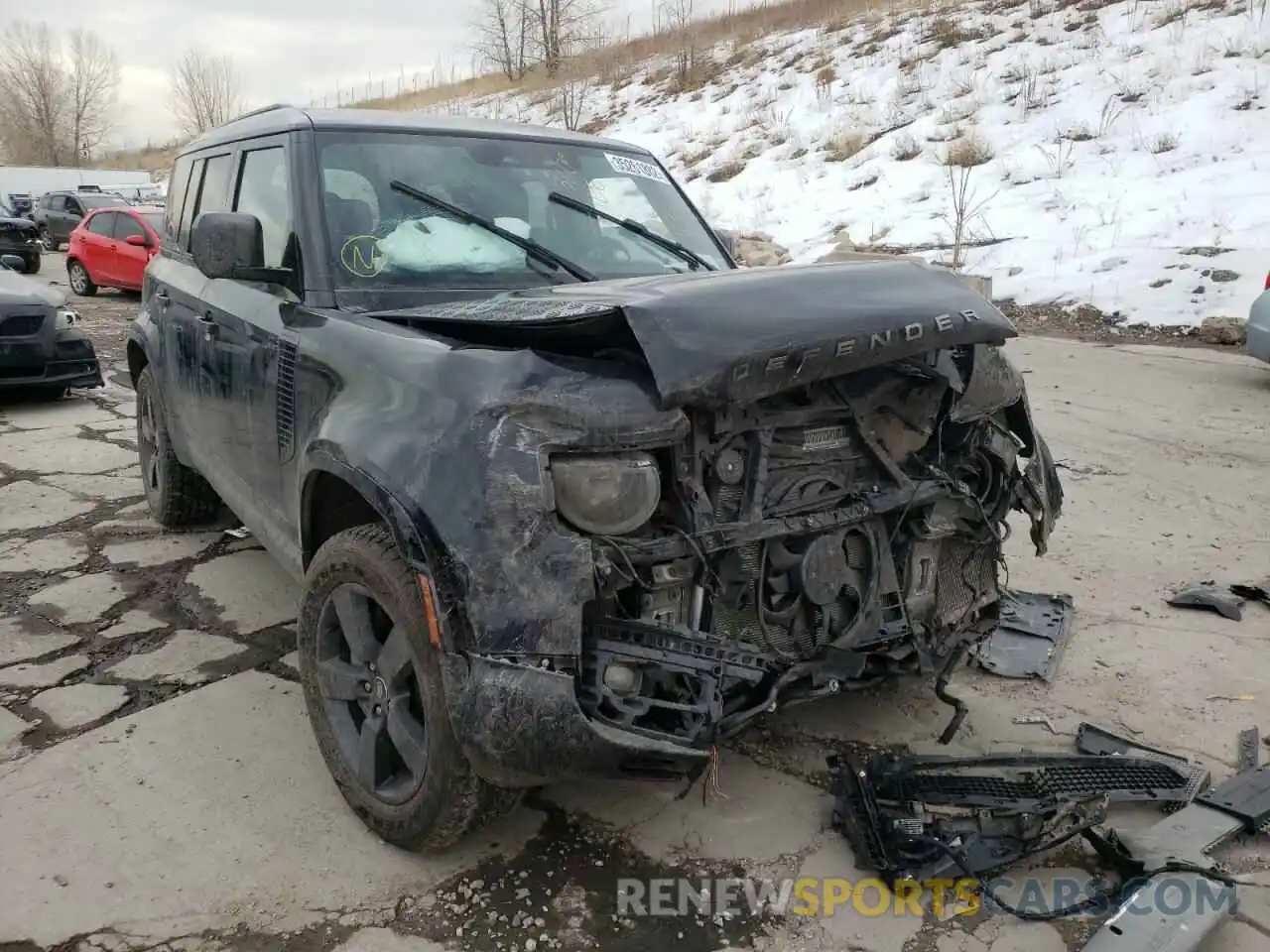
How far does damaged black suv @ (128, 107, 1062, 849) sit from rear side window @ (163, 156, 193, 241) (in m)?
1.52

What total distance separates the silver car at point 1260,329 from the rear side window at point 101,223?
15759mm

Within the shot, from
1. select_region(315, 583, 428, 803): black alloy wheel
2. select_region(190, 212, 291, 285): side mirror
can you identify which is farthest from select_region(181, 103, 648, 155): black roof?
select_region(315, 583, 428, 803): black alloy wheel

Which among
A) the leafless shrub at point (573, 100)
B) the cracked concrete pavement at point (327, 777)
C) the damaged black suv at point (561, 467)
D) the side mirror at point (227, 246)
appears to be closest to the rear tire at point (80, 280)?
the leafless shrub at point (573, 100)

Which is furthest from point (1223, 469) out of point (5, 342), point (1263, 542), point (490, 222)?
point (5, 342)

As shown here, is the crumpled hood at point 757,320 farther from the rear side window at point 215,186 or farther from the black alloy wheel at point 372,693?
the rear side window at point 215,186

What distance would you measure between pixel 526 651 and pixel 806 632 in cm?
87

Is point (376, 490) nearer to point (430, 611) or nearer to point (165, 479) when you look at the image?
point (430, 611)

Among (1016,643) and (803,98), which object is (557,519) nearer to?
(1016,643)

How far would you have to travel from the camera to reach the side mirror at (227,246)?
297 centimetres

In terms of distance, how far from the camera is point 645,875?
8.05 ft

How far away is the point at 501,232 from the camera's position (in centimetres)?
326

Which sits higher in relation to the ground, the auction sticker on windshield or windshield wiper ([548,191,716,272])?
the auction sticker on windshield

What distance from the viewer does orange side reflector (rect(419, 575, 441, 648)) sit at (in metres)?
2.12

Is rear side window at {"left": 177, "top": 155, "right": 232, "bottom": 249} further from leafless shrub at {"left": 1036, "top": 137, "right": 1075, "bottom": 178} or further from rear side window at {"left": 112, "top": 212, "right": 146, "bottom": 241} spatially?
leafless shrub at {"left": 1036, "top": 137, "right": 1075, "bottom": 178}
